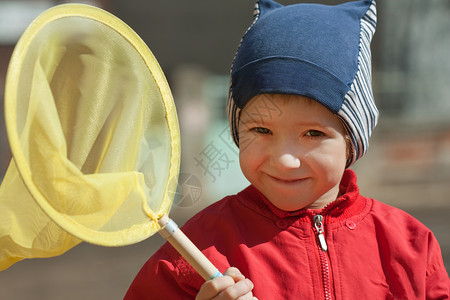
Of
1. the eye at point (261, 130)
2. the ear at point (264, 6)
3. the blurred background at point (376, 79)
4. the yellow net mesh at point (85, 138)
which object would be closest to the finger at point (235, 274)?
the yellow net mesh at point (85, 138)

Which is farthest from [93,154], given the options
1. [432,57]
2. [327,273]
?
[432,57]

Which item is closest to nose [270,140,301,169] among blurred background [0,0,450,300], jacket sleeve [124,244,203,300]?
jacket sleeve [124,244,203,300]

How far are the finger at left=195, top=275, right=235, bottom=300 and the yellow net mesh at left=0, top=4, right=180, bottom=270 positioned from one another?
0.66ft

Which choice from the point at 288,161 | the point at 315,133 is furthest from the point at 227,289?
the point at 315,133

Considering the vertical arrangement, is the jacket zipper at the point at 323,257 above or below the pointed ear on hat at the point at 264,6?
below

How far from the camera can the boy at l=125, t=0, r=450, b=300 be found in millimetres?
1883

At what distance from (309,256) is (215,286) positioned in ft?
1.14

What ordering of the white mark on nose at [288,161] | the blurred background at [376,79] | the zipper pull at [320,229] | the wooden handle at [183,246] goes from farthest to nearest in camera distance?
the blurred background at [376,79], the zipper pull at [320,229], the white mark on nose at [288,161], the wooden handle at [183,246]

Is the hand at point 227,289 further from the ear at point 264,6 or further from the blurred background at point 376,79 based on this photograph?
the blurred background at point 376,79

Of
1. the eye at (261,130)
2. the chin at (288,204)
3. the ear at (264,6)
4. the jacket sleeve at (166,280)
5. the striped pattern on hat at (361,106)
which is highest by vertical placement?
the ear at (264,6)

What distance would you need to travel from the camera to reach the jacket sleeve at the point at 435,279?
6.51 feet

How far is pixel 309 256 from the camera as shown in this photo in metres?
1.95

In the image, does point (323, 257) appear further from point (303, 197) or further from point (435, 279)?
point (435, 279)

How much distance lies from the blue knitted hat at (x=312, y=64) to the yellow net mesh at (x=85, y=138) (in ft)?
0.82
